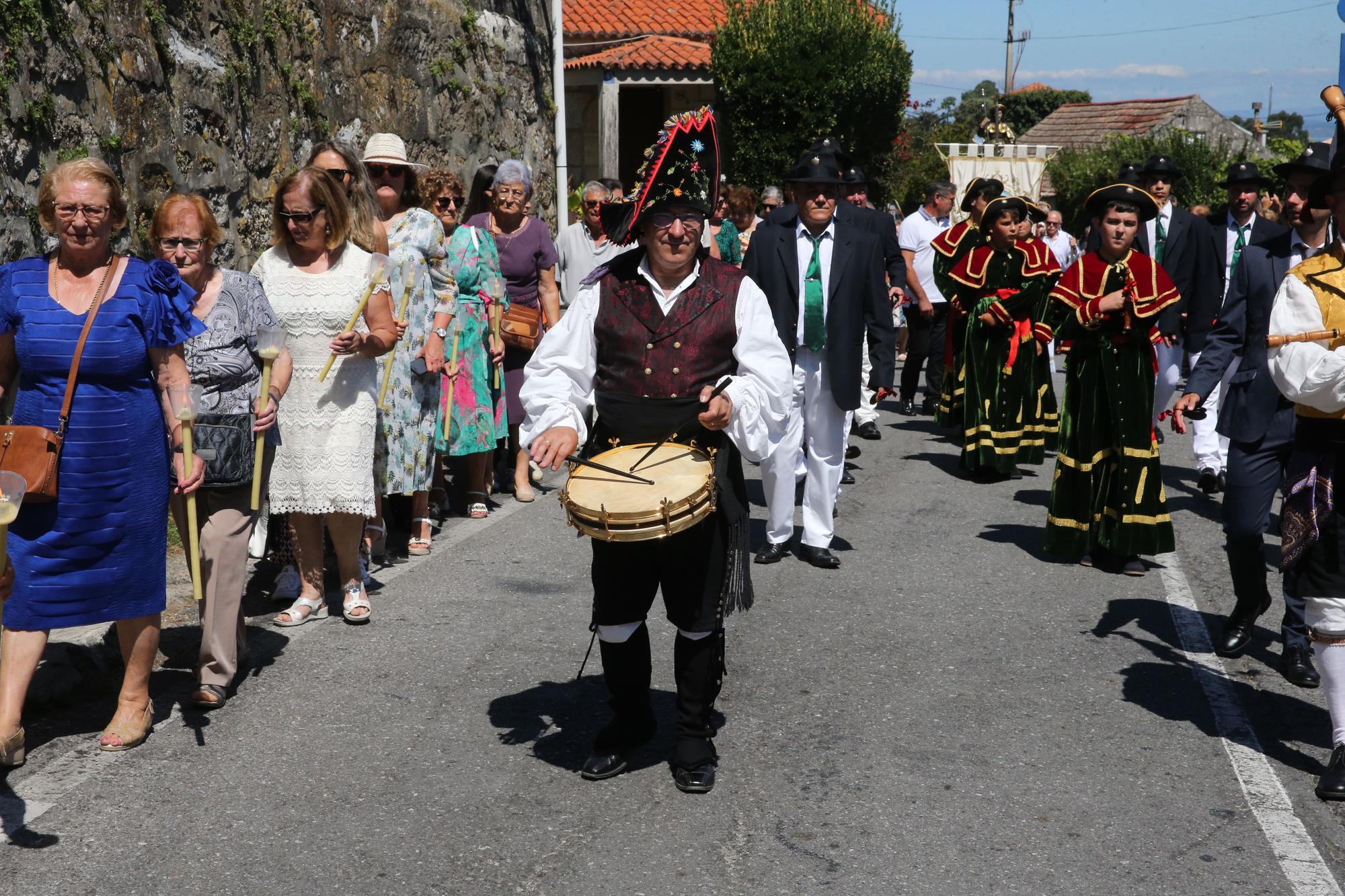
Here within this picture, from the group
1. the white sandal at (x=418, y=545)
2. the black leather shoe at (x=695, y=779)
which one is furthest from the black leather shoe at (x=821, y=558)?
the black leather shoe at (x=695, y=779)

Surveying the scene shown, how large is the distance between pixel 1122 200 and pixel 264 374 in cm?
443

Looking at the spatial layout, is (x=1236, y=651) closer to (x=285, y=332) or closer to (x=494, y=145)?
(x=285, y=332)

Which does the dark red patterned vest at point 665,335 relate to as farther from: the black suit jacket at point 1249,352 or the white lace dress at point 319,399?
the black suit jacket at point 1249,352

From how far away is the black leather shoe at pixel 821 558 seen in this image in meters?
7.56

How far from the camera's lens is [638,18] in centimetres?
2939

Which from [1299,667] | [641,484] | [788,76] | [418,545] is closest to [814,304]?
[418,545]

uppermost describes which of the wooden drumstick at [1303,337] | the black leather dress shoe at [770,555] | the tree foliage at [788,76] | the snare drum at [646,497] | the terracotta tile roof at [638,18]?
the terracotta tile roof at [638,18]

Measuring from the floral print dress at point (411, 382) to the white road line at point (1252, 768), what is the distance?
3.92 metres

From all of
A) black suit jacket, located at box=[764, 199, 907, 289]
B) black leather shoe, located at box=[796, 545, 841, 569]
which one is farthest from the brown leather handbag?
black suit jacket, located at box=[764, 199, 907, 289]

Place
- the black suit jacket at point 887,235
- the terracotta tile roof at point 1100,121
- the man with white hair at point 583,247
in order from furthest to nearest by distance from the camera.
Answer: the terracotta tile roof at point 1100,121 → the man with white hair at point 583,247 → the black suit jacket at point 887,235

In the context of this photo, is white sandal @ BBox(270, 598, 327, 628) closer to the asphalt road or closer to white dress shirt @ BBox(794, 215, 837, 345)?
the asphalt road

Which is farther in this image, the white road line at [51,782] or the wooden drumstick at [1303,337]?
the wooden drumstick at [1303,337]

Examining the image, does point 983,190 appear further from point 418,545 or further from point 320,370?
point 320,370

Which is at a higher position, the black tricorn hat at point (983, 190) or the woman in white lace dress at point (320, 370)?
the black tricorn hat at point (983, 190)
